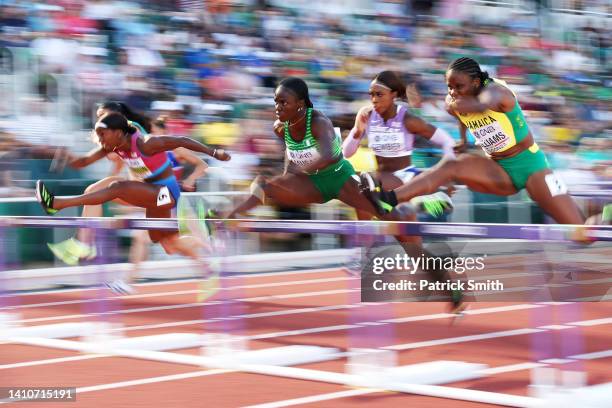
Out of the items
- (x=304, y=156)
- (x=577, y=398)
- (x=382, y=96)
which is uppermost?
(x=382, y=96)

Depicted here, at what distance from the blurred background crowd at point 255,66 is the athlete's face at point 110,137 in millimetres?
2963

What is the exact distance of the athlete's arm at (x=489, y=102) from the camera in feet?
25.9

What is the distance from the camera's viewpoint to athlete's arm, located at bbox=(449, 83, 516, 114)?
7.90 metres

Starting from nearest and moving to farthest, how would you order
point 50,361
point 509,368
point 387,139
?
point 509,368 < point 50,361 < point 387,139

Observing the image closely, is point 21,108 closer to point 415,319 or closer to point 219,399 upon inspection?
point 415,319

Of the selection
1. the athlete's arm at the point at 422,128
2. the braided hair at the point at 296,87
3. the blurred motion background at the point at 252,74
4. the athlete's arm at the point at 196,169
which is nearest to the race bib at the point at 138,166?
the athlete's arm at the point at 196,169

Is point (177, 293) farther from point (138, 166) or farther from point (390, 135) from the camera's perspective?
point (390, 135)

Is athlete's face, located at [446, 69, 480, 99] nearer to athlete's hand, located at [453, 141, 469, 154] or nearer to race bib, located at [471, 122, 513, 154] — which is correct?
race bib, located at [471, 122, 513, 154]

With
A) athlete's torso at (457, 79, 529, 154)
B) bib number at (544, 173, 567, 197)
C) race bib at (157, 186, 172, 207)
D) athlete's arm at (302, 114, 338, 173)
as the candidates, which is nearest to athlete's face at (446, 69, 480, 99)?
athlete's torso at (457, 79, 529, 154)

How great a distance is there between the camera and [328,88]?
53.9 ft

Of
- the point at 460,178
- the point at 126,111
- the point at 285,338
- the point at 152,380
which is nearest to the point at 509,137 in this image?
the point at 460,178

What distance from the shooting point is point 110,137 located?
31.1 feet

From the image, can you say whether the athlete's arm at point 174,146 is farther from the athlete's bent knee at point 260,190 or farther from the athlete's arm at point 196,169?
the athlete's arm at point 196,169

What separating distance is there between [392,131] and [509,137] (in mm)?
1827
